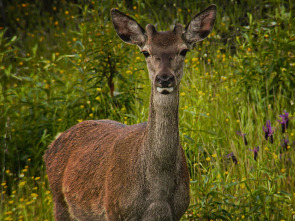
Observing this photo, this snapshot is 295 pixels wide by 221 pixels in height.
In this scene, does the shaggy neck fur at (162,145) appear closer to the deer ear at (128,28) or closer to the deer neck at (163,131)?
the deer neck at (163,131)

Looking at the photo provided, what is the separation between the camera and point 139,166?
3529 mm

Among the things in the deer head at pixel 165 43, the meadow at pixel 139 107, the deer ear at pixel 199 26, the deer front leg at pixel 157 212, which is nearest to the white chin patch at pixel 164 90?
the deer head at pixel 165 43

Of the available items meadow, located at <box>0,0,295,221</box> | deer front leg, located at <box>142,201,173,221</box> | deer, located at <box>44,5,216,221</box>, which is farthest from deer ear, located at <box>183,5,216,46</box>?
deer front leg, located at <box>142,201,173,221</box>

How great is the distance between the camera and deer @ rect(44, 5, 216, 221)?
11.2 feet

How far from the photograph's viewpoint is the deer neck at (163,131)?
3.39 metres

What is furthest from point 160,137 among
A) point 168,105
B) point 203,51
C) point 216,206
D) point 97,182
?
point 203,51

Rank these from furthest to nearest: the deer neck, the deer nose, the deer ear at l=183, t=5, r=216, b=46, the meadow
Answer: the meadow < the deer ear at l=183, t=5, r=216, b=46 < the deer neck < the deer nose

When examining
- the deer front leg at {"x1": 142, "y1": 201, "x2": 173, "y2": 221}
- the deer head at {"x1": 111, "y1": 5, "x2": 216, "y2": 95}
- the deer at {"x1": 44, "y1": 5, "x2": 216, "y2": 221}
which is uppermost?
the deer head at {"x1": 111, "y1": 5, "x2": 216, "y2": 95}

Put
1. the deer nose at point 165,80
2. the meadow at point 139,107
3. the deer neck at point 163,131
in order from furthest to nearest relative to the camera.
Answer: the meadow at point 139,107 < the deer neck at point 163,131 < the deer nose at point 165,80

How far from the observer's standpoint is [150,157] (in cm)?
Result: 348

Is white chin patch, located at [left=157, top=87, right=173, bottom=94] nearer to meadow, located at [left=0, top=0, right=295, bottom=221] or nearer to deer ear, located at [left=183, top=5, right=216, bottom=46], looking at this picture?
deer ear, located at [left=183, top=5, right=216, bottom=46]

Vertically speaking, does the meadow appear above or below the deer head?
below

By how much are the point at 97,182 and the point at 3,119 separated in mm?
2174

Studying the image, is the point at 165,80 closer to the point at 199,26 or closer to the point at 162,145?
the point at 162,145
